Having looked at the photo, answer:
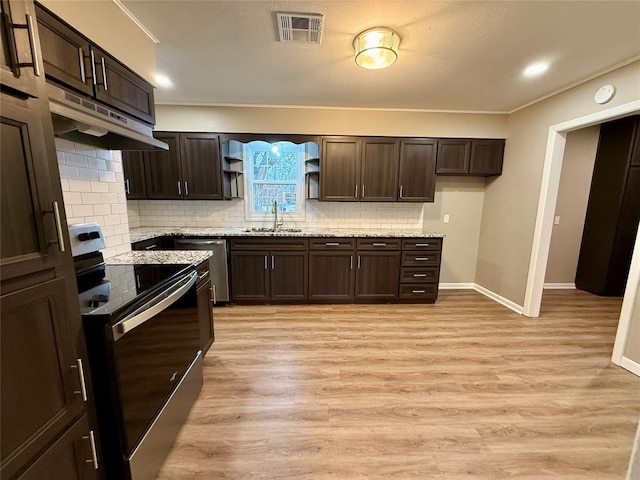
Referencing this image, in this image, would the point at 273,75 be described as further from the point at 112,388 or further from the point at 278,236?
the point at 112,388

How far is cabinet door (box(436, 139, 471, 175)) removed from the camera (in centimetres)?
357

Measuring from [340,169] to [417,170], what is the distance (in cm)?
103

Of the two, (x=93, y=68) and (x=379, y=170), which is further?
(x=379, y=170)

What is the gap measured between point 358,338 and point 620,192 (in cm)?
416

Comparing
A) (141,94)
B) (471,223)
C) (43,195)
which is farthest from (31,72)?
(471,223)

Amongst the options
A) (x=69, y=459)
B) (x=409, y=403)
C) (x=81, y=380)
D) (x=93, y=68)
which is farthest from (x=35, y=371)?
(x=409, y=403)

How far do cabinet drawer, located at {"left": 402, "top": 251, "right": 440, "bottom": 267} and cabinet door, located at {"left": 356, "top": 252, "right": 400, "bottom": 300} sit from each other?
4.1 inches

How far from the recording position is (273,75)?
2.57 metres

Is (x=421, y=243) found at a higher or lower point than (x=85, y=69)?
lower

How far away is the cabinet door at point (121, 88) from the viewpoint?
1528mm

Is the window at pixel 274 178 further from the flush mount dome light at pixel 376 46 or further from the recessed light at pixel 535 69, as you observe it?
the recessed light at pixel 535 69

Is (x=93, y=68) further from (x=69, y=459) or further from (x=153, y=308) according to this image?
(x=69, y=459)

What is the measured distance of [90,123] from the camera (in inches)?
48.0

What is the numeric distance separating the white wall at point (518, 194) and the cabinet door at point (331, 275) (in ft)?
6.75
